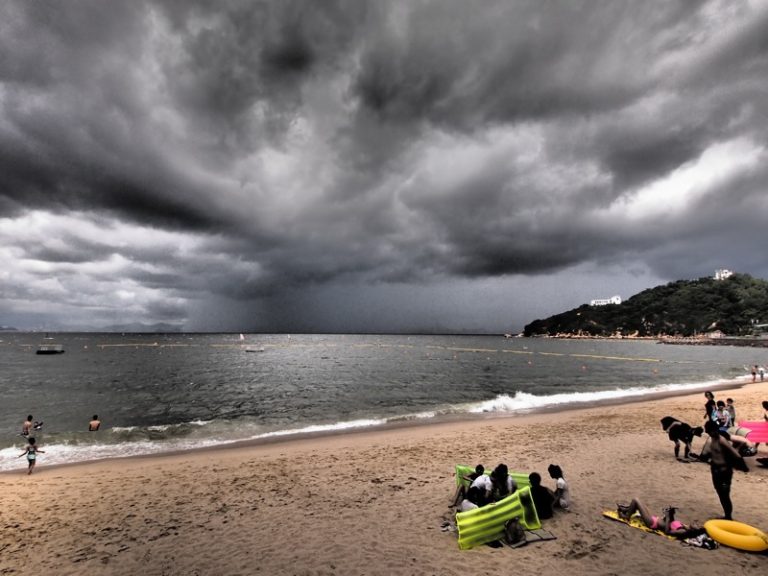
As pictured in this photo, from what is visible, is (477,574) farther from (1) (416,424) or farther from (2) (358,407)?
(2) (358,407)

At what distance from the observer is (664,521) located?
Answer: 30.0ft

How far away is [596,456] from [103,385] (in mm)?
54650

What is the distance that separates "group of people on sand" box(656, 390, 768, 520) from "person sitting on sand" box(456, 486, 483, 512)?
12.5 feet

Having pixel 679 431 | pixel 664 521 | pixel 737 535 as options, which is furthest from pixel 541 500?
pixel 679 431

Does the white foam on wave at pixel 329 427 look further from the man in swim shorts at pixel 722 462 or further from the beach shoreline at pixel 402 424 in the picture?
the man in swim shorts at pixel 722 462

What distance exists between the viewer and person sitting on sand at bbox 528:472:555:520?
10055mm

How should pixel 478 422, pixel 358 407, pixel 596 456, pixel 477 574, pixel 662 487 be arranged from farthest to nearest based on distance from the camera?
pixel 358 407, pixel 478 422, pixel 596 456, pixel 662 487, pixel 477 574

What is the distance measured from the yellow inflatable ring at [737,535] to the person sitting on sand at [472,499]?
16.9 feet

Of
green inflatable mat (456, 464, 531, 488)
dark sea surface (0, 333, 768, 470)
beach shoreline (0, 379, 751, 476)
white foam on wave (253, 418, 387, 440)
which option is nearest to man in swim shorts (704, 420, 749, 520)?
green inflatable mat (456, 464, 531, 488)

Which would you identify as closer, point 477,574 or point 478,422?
point 477,574

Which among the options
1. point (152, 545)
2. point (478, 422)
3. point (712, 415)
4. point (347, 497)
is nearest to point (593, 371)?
point (478, 422)

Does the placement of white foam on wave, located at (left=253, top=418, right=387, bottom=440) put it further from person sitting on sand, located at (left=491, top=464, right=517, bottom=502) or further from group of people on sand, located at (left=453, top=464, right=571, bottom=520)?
person sitting on sand, located at (left=491, top=464, right=517, bottom=502)

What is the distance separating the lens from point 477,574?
305 inches

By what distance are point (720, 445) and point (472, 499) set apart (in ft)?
19.7
